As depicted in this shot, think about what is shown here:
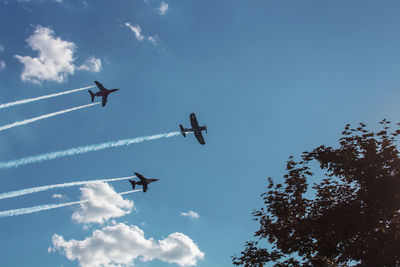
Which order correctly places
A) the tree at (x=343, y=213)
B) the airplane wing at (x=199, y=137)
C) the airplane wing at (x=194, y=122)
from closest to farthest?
1. the tree at (x=343, y=213)
2. the airplane wing at (x=194, y=122)
3. the airplane wing at (x=199, y=137)

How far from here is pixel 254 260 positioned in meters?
23.3

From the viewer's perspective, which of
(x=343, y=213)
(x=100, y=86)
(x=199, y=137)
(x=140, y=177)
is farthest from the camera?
(x=199, y=137)

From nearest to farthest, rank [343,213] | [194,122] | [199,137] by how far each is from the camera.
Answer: [343,213], [194,122], [199,137]

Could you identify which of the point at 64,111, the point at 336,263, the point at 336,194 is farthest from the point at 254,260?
the point at 64,111

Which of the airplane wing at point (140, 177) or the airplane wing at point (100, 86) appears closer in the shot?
the airplane wing at point (140, 177)

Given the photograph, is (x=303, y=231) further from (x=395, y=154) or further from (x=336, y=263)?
(x=395, y=154)

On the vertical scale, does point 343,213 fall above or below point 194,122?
below

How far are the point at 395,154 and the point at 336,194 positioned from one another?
18.4 ft

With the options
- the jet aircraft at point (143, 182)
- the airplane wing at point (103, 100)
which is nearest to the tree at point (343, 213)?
the jet aircraft at point (143, 182)

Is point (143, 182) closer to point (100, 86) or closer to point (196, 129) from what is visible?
point (196, 129)

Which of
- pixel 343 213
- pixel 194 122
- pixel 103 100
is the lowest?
pixel 343 213

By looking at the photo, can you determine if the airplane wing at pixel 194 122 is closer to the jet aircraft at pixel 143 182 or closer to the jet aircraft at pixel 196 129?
the jet aircraft at pixel 196 129

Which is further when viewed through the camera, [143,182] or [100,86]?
[100,86]

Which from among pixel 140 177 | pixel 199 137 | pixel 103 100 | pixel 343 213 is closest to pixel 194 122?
pixel 199 137
